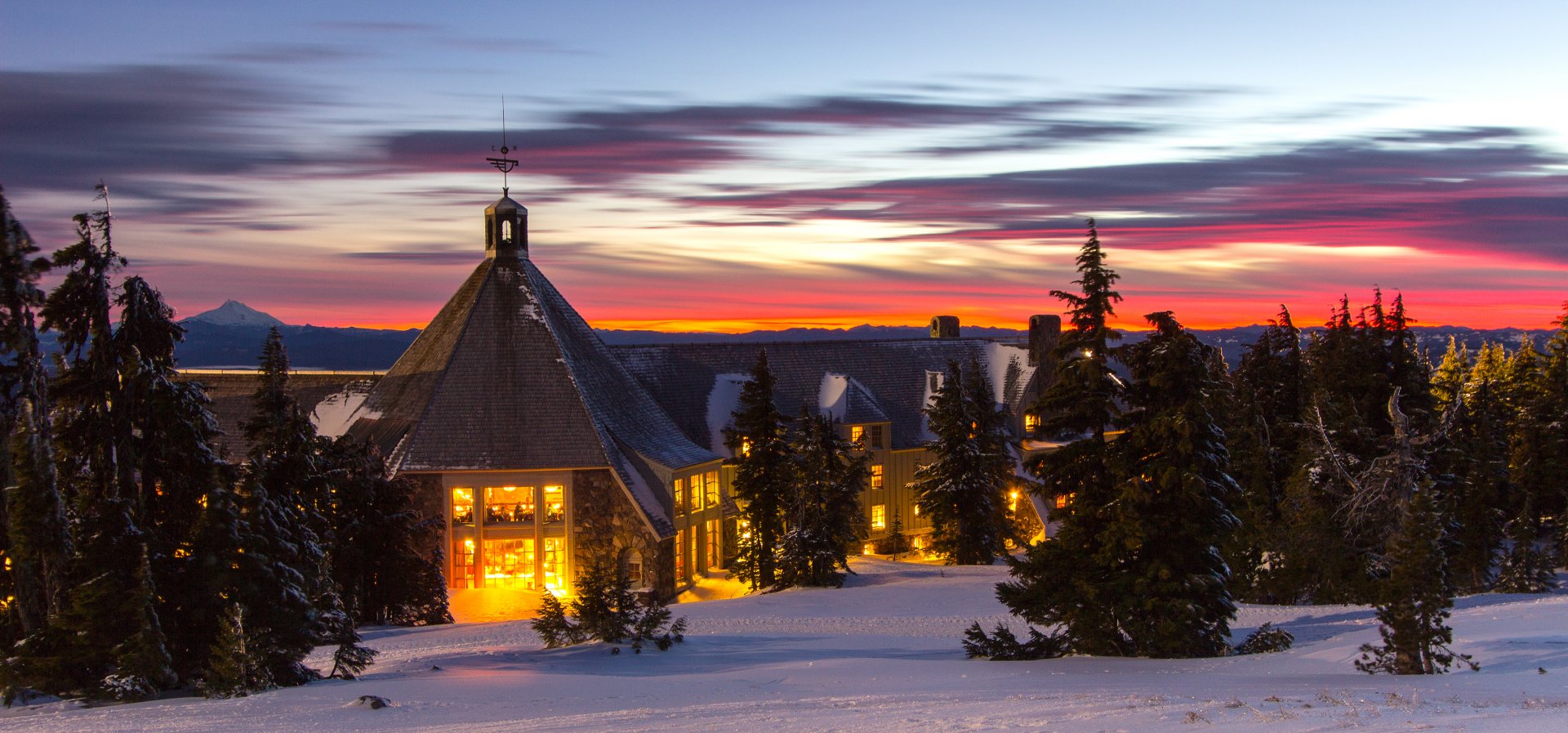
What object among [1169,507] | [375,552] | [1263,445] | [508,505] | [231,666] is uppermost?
[1263,445]

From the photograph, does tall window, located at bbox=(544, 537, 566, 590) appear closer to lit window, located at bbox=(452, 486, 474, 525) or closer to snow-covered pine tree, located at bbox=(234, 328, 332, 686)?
lit window, located at bbox=(452, 486, 474, 525)

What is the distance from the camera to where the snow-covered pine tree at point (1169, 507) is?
21312 mm

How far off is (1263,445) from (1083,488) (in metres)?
23.6

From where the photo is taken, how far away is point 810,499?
37.7 m

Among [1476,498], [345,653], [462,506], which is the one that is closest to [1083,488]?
[345,653]

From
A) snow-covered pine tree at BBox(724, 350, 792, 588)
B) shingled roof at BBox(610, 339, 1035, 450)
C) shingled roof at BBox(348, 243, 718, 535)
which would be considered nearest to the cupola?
shingled roof at BBox(348, 243, 718, 535)

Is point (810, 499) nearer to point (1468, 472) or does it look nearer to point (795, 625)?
point (795, 625)

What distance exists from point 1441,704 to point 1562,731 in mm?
2817

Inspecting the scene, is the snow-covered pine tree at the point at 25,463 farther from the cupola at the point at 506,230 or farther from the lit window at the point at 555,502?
the cupola at the point at 506,230

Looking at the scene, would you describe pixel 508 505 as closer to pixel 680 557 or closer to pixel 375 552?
pixel 680 557

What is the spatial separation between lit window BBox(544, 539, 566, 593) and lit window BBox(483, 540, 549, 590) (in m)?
0.51

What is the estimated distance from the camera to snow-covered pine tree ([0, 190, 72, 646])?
20984 mm

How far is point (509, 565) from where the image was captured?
38438 mm

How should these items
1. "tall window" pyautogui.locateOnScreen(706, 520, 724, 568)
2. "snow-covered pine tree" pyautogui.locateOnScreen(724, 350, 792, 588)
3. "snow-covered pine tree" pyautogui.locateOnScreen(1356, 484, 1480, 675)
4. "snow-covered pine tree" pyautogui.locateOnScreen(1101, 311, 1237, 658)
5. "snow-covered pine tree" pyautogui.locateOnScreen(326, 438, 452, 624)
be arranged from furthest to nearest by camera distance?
"tall window" pyautogui.locateOnScreen(706, 520, 724, 568) → "snow-covered pine tree" pyautogui.locateOnScreen(724, 350, 792, 588) → "snow-covered pine tree" pyautogui.locateOnScreen(326, 438, 452, 624) → "snow-covered pine tree" pyautogui.locateOnScreen(1101, 311, 1237, 658) → "snow-covered pine tree" pyautogui.locateOnScreen(1356, 484, 1480, 675)
